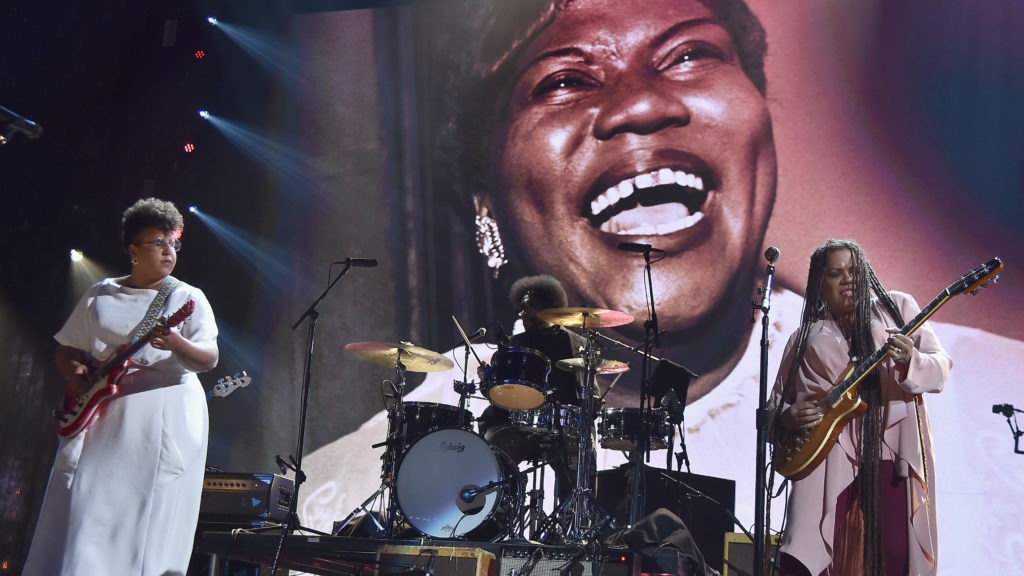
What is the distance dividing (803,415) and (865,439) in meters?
0.22

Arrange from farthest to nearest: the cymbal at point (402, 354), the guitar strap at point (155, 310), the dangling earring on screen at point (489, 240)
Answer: the dangling earring on screen at point (489, 240) < the cymbal at point (402, 354) < the guitar strap at point (155, 310)

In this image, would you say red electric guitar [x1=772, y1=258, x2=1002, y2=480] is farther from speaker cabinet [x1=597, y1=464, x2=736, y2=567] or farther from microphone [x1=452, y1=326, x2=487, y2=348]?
microphone [x1=452, y1=326, x2=487, y2=348]

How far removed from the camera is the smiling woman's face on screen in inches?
286

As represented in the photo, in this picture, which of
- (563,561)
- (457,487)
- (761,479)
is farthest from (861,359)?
(457,487)

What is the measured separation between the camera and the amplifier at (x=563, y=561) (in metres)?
4.58

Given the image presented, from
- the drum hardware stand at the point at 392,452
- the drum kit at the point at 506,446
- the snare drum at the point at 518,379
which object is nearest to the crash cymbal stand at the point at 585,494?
the drum kit at the point at 506,446

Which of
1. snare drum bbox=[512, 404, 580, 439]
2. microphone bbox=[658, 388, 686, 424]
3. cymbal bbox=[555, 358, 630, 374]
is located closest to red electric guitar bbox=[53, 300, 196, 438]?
snare drum bbox=[512, 404, 580, 439]

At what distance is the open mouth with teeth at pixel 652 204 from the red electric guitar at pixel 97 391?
4.60 meters

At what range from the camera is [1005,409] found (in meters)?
6.14

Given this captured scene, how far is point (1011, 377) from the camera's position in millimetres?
6230

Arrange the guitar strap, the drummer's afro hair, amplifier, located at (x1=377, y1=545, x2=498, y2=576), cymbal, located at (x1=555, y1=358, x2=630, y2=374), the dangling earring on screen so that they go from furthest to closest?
the dangling earring on screen < the drummer's afro hair < cymbal, located at (x1=555, y1=358, x2=630, y2=374) < amplifier, located at (x1=377, y1=545, x2=498, y2=576) < the guitar strap

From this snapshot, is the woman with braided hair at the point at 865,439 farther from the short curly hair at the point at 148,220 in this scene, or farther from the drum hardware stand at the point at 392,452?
the drum hardware stand at the point at 392,452

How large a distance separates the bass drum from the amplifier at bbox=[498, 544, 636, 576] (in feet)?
2.66

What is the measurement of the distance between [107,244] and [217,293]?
53.4 inches
